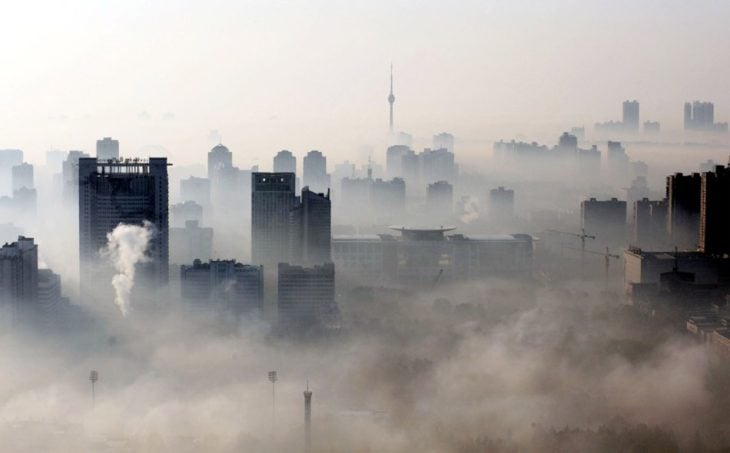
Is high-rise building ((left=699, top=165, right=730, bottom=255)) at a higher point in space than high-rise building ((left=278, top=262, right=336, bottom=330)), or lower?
higher

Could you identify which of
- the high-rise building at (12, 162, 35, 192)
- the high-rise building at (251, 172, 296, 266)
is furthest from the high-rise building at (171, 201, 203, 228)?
the high-rise building at (251, 172, 296, 266)

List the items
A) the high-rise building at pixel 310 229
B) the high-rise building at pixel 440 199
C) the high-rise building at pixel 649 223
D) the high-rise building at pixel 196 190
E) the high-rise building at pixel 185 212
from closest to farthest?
the high-rise building at pixel 310 229 → the high-rise building at pixel 649 223 → the high-rise building at pixel 185 212 → the high-rise building at pixel 196 190 → the high-rise building at pixel 440 199

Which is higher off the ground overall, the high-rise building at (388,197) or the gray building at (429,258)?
the high-rise building at (388,197)

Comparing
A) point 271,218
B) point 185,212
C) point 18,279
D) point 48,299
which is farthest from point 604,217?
point 18,279

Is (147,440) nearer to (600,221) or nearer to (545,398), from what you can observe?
(545,398)

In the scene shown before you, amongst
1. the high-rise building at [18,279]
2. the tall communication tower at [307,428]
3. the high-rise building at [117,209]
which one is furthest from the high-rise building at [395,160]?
the tall communication tower at [307,428]

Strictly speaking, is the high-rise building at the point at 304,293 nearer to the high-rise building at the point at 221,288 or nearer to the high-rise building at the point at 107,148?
the high-rise building at the point at 221,288

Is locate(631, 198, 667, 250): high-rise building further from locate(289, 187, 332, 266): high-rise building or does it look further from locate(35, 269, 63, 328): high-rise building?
locate(35, 269, 63, 328): high-rise building
